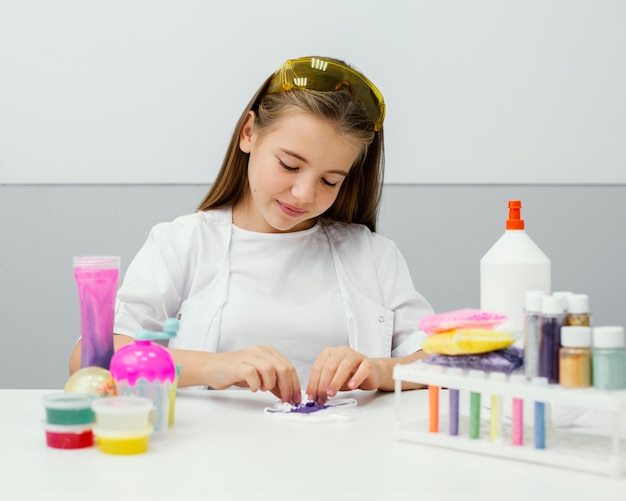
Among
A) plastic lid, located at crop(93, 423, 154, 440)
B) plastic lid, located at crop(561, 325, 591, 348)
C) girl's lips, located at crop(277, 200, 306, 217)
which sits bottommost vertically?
plastic lid, located at crop(93, 423, 154, 440)

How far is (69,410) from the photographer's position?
0.80 m

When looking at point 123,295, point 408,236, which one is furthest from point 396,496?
point 408,236

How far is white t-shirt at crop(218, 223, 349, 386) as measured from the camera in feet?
4.46

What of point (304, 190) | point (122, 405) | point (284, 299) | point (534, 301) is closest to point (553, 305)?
point (534, 301)

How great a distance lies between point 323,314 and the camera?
54.7 inches

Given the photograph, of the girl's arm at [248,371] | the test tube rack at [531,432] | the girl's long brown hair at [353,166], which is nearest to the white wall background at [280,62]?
the girl's long brown hair at [353,166]

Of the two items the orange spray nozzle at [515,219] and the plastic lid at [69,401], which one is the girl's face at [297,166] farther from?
the plastic lid at [69,401]

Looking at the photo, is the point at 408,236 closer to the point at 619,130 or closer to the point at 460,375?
the point at 619,130

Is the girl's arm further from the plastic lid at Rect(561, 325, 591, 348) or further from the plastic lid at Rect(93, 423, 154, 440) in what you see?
the plastic lid at Rect(561, 325, 591, 348)

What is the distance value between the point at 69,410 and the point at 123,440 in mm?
64

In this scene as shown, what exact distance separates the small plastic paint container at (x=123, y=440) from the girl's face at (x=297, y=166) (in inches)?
21.3

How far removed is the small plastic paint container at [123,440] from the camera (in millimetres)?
776

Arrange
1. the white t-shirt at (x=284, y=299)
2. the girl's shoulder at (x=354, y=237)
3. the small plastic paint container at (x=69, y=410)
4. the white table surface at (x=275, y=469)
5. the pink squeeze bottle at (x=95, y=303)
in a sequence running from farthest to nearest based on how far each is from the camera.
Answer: the girl's shoulder at (x=354, y=237)
the white t-shirt at (x=284, y=299)
the pink squeeze bottle at (x=95, y=303)
the small plastic paint container at (x=69, y=410)
the white table surface at (x=275, y=469)

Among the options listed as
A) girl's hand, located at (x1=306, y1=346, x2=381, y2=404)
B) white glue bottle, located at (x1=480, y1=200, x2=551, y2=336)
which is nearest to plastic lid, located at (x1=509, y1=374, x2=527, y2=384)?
white glue bottle, located at (x1=480, y1=200, x2=551, y2=336)
